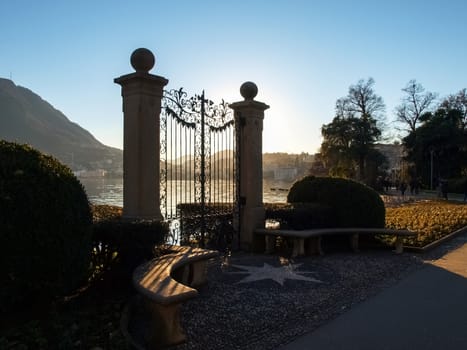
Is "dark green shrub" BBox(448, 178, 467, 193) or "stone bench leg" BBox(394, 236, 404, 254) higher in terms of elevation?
"dark green shrub" BBox(448, 178, 467, 193)

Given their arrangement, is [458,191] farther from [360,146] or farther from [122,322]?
[122,322]

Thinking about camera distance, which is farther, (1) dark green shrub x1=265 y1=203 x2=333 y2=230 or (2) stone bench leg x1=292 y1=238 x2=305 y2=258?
(1) dark green shrub x1=265 y1=203 x2=333 y2=230

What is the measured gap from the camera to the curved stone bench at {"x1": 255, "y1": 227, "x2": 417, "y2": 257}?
7.94 m

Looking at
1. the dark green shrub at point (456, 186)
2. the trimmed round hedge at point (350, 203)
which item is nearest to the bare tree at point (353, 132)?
the dark green shrub at point (456, 186)

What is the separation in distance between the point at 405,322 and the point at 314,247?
404 centimetres

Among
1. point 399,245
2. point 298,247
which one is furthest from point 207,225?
point 399,245

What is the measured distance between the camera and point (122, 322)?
403cm

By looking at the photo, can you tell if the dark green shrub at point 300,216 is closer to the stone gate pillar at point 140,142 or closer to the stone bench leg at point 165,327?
the stone gate pillar at point 140,142

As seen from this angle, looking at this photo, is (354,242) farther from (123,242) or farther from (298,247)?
(123,242)

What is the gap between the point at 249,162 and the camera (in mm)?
8633

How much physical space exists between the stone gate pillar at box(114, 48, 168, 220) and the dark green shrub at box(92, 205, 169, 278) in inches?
32.3

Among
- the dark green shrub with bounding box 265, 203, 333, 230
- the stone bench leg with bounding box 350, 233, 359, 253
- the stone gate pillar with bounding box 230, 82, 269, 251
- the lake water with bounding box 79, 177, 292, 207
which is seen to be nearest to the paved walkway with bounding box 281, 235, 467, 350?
the stone bench leg with bounding box 350, 233, 359, 253

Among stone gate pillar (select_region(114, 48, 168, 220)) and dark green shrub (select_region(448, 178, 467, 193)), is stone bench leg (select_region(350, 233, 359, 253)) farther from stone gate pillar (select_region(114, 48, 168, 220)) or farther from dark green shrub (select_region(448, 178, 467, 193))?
dark green shrub (select_region(448, 178, 467, 193))

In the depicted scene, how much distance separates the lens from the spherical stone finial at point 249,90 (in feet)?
28.0
